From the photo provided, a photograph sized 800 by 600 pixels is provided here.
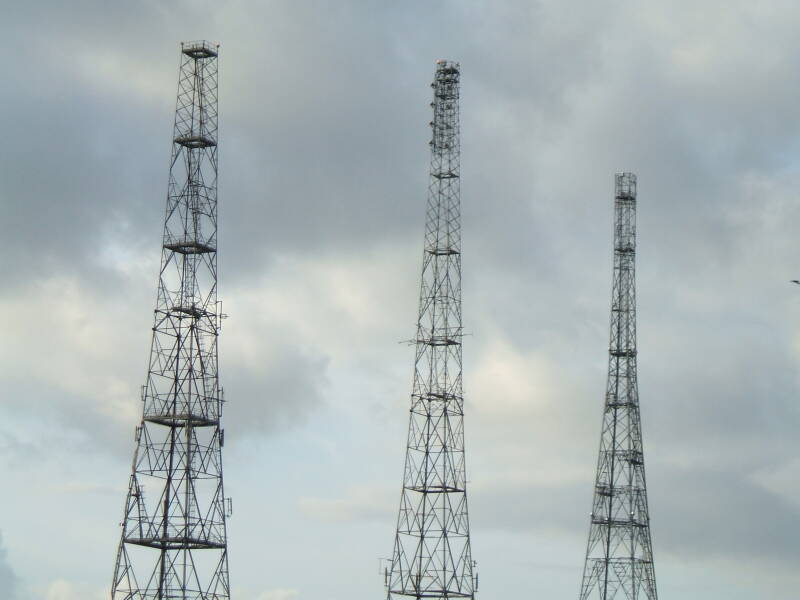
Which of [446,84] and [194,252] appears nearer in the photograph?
[194,252]

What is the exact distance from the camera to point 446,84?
185500 millimetres

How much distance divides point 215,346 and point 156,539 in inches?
654

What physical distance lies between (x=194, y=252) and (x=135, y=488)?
1974 centimetres

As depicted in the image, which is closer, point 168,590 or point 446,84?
point 168,590

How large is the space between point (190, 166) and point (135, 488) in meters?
26.7

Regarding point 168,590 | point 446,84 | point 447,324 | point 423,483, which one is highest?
point 446,84

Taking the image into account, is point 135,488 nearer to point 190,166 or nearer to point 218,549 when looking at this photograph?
point 218,549

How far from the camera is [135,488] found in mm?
166500

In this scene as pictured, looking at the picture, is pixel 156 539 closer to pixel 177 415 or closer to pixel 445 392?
pixel 177 415

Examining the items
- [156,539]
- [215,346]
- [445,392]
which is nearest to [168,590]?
[156,539]

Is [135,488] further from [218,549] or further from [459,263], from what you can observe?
[459,263]

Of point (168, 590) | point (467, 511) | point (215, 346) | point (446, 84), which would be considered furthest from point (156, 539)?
point (446, 84)

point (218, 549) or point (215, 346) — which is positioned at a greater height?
point (215, 346)

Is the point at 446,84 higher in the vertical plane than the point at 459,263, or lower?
higher
